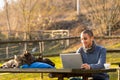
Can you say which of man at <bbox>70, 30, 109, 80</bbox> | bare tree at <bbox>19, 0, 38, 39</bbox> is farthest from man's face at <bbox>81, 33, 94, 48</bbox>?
bare tree at <bbox>19, 0, 38, 39</bbox>

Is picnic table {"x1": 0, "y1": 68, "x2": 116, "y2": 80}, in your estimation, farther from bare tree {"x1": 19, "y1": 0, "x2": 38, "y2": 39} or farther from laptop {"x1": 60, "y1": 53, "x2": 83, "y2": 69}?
bare tree {"x1": 19, "y1": 0, "x2": 38, "y2": 39}

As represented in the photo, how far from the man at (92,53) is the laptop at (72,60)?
1.04ft

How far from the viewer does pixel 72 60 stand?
4.72 metres

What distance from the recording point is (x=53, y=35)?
26531mm

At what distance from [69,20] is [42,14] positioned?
235 cm

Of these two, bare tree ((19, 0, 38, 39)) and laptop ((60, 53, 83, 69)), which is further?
bare tree ((19, 0, 38, 39))

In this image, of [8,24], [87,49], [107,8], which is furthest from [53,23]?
[87,49]

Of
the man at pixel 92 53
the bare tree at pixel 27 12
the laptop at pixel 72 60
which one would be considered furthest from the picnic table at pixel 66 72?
the bare tree at pixel 27 12

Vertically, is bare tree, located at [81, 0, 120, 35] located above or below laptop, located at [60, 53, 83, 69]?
above

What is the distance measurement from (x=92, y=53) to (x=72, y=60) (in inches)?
21.5

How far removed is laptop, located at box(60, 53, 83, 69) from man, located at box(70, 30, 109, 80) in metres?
0.32

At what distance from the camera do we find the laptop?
4656 mm

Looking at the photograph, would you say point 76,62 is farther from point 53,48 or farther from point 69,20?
point 69,20

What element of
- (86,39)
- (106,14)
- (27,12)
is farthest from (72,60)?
(27,12)
